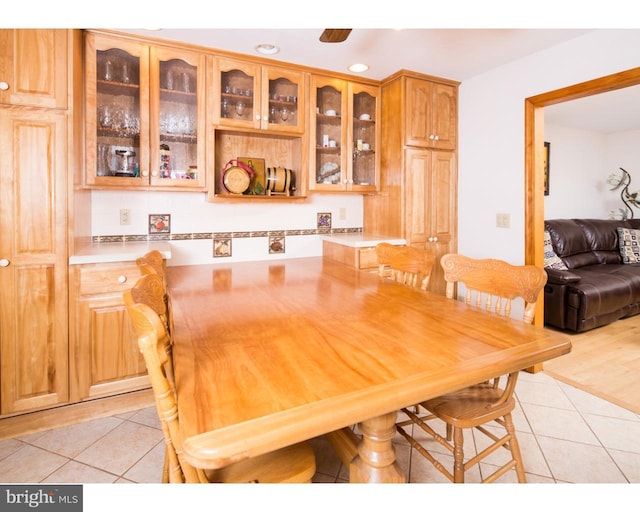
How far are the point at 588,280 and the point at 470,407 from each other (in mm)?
2994

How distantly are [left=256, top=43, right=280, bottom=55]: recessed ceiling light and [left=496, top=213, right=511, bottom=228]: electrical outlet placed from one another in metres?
2.05

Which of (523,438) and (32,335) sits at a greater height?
(32,335)

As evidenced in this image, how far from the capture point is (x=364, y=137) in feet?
10.3

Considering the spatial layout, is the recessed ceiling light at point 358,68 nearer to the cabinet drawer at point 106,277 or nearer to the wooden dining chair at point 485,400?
the wooden dining chair at point 485,400

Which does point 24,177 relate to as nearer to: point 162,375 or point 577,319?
point 162,375

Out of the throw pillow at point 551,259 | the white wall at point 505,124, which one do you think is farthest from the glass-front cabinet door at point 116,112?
the throw pillow at point 551,259

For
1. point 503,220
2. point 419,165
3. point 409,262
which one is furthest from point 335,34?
point 503,220

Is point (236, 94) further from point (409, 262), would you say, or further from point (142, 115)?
point (409, 262)

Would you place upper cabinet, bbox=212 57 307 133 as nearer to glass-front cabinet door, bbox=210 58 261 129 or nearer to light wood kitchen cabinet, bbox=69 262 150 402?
glass-front cabinet door, bbox=210 58 261 129

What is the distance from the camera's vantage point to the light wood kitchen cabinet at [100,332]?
2.04m

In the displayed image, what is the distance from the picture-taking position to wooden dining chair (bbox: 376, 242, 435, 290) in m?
Result: 1.84
